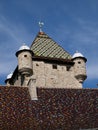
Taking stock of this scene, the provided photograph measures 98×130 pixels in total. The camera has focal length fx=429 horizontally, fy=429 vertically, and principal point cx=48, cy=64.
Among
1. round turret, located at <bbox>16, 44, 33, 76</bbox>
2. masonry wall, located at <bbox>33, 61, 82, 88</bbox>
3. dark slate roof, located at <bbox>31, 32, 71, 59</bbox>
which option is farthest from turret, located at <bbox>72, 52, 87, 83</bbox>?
round turret, located at <bbox>16, 44, 33, 76</bbox>

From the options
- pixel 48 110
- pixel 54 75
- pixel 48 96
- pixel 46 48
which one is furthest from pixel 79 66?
pixel 48 110

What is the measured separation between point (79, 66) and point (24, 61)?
5.60 m

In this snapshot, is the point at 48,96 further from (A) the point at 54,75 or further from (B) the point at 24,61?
(A) the point at 54,75

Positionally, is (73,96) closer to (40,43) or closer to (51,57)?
(51,57)

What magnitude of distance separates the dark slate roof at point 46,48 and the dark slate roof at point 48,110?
818 centimetres

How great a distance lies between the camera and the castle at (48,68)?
39312mm

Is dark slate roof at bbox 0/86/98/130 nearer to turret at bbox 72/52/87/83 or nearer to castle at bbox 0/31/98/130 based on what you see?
castle at bbox 0/31/98/130

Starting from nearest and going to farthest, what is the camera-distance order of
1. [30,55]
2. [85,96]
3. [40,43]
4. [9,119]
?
[9,119] < [85,96] < [30,55] < [40,43]

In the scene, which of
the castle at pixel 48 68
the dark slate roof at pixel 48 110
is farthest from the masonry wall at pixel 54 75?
the dark slate roof at pixel 48 110

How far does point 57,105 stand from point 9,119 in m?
4.30

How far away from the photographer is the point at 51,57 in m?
41.7

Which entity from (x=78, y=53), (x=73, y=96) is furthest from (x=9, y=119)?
(x=78, y=53)

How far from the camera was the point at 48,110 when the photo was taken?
104 ft

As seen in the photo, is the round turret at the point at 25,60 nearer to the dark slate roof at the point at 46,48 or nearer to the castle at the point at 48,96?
the castle at the point at 48,96
